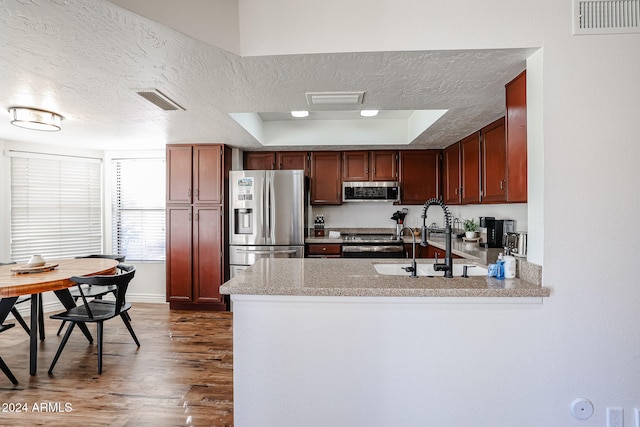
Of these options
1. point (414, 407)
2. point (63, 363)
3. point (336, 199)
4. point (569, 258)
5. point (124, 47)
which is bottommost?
point (63, 363)

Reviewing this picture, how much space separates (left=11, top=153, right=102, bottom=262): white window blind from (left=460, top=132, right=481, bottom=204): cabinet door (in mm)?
4900

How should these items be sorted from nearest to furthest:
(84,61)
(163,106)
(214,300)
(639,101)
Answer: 1. (639,101)
2. (84,61)
3. (163,106)
4. (214,300)

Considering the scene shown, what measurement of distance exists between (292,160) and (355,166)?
0.87 meters

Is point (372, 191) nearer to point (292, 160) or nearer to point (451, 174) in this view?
point (451, 174)

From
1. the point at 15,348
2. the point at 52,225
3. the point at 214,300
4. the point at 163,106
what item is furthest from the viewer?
the point at 52,225

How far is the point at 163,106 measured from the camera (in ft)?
8.21

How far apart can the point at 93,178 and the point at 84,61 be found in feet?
11.0

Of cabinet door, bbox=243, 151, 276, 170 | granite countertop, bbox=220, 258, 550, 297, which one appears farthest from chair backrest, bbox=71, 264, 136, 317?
cabinet door, bbox=243, 151, 276, 170

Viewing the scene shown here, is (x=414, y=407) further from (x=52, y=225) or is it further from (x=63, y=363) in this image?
(x=52, y=225)

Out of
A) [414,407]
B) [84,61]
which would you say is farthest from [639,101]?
[84,61]

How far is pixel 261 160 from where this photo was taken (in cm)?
437

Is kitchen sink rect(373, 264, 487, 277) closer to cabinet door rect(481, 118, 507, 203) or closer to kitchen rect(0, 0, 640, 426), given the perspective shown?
kitchen rect(0, 0, 640, 426)

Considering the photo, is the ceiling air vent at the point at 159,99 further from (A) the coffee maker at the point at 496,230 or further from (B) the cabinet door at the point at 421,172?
(A) the coffee maker at the point at 496,230

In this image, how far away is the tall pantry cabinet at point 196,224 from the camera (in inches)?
155
